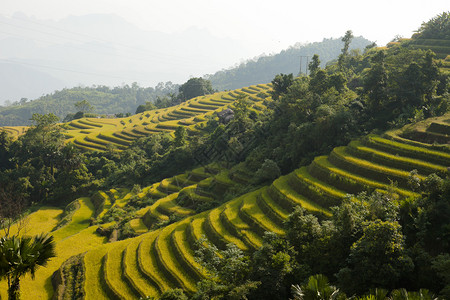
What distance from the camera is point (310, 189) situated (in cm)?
2242

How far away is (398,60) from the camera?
1423 inches

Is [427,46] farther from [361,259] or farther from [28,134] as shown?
[28,134]

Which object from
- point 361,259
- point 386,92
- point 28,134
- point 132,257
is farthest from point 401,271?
point 28,134

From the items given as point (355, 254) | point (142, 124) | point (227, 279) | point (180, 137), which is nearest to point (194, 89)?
point (142, 124)

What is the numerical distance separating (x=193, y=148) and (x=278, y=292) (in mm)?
36435

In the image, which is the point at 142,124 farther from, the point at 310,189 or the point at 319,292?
the point at 319,292

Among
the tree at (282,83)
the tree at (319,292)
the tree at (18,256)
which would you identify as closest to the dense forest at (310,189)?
the tree at (319,292)

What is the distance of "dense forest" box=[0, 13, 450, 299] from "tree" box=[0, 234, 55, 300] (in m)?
7.05

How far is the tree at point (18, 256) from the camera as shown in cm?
1188

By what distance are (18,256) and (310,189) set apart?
59.2 feet

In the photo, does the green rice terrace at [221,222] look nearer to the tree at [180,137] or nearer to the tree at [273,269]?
the tree at [273,269]

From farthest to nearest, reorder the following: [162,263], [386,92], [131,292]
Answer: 1. [386,92]
2. [162,263]
3. [131,292]

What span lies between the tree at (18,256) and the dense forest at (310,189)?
7.05 meters

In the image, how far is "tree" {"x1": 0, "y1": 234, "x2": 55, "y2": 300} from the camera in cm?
1188
